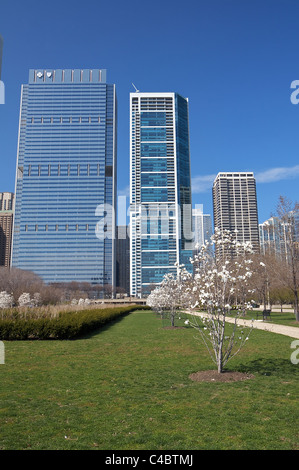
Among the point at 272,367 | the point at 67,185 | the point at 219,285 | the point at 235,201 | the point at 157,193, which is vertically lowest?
the point at 272,367

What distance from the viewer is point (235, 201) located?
447 feet

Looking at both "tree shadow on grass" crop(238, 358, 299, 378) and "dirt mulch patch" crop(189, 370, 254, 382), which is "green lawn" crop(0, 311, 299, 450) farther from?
"dirt mulch patch" crop(189, 370, 254, 382)

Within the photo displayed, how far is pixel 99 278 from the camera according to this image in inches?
5802

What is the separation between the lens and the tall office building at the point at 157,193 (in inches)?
6836

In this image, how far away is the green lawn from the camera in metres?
4.87

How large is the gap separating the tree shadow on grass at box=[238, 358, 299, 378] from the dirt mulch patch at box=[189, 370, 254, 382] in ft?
1.91

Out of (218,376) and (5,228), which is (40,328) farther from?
(5,228)

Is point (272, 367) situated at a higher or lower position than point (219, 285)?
lower

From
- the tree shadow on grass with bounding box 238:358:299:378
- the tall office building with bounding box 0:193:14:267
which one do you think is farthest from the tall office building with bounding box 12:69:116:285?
the tree shadow on grass with bounding box 238:358:299:378

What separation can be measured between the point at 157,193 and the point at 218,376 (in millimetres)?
169668

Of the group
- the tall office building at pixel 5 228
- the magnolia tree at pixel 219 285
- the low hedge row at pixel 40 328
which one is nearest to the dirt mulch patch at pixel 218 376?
the magnolia tree at pixel 219 285

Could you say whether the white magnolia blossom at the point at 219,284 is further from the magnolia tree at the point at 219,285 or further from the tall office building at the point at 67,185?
the tall office building at the point at 67,185

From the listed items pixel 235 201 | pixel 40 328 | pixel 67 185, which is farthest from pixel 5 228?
pixel 40 328

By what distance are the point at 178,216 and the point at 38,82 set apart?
94624 mm
